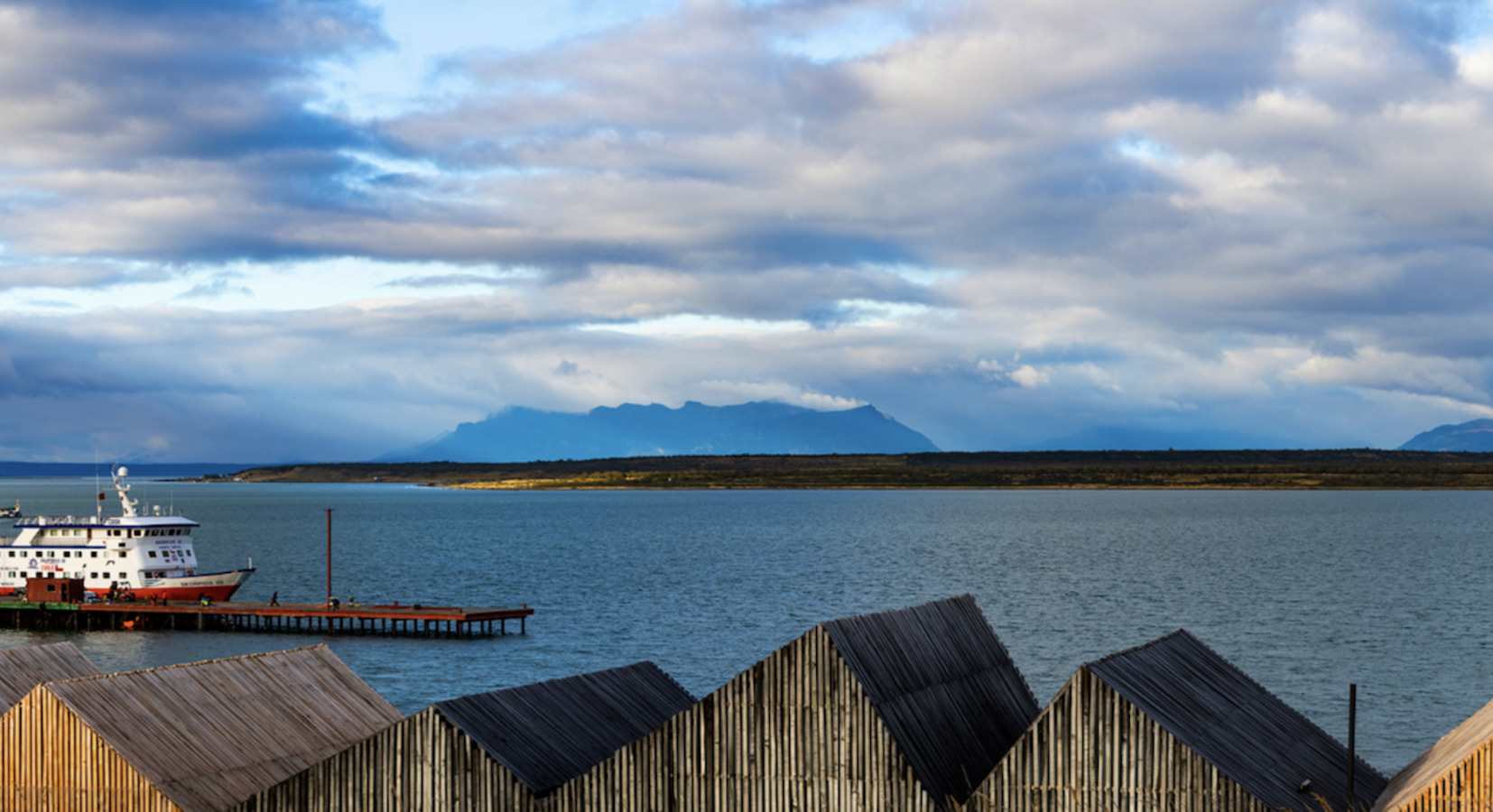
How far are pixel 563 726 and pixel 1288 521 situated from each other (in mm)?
189290

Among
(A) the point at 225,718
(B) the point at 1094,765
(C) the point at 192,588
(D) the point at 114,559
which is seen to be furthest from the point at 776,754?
(D) the point at 114,559

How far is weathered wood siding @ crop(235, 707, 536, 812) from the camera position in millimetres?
23781

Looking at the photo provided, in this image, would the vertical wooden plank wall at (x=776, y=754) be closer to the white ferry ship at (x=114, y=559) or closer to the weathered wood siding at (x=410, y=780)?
the weathered wood siding at (x=410, y=780)

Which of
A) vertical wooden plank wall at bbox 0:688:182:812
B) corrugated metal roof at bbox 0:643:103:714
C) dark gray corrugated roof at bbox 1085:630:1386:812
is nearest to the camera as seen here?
dark gray corrugated roof at bbox 1085:630:1386:812

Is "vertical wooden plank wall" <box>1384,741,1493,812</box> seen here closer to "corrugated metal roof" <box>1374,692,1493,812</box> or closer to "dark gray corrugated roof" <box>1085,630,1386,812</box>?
"corrugated metal roof" <box>1374,692,1493,812</box>

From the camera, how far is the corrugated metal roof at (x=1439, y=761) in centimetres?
2150

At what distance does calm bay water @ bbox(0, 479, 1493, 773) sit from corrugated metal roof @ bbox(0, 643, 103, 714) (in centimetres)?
3095

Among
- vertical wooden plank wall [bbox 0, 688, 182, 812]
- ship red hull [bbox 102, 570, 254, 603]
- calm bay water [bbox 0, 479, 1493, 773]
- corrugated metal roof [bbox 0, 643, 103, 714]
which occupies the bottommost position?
calm bay water [bbox 0, 479, 1493, 773]

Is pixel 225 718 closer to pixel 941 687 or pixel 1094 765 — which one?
pixel 941 687

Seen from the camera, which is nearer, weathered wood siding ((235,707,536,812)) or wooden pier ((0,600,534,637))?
weathered wood siding ((235,707,536,812))

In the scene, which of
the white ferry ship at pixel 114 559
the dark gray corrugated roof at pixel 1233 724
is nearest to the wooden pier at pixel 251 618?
the white ferry ship at pixel 114 559

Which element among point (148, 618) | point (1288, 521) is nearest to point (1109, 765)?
point (148, 618)

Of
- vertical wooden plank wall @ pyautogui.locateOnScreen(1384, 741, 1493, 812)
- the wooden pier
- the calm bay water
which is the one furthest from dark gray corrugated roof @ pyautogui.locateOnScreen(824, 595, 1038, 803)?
the wooden pier

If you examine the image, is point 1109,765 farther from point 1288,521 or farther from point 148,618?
point 1288,521
